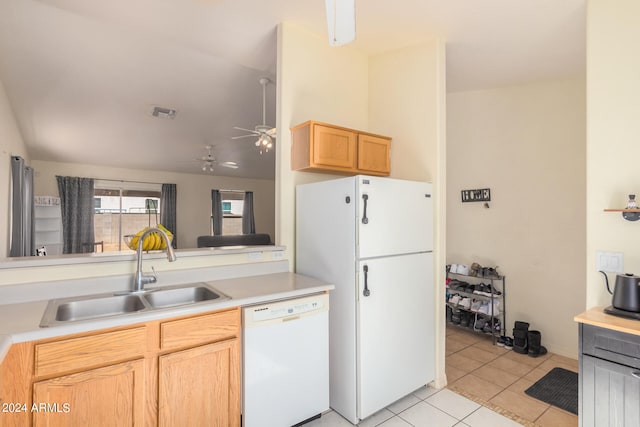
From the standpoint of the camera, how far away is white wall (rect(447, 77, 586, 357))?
9.64 feet

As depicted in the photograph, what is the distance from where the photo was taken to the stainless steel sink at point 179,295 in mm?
1805

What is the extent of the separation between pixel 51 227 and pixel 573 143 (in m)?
7.05

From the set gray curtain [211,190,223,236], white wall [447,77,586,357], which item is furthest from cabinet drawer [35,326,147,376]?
gray curtain [211,190,223,236]

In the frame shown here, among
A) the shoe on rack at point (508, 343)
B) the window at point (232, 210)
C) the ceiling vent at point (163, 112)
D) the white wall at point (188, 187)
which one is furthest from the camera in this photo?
the window at point (232, 210)

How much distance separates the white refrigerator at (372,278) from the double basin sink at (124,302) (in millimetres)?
773

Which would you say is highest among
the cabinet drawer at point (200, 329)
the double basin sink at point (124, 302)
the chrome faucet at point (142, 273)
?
the chrome faucet at point (142, 273)

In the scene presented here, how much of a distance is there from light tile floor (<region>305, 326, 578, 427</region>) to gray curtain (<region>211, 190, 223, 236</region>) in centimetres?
661

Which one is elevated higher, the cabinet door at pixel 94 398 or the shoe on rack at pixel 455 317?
the cabinet door at pixel 94 398

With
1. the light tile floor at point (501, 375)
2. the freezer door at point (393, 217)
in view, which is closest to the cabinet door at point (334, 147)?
the freezer door at point (393, 217)

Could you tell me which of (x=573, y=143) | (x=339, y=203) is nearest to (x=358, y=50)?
(x=339, y=203)

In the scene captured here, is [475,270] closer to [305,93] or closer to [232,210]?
[305,93]

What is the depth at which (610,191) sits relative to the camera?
180 cm

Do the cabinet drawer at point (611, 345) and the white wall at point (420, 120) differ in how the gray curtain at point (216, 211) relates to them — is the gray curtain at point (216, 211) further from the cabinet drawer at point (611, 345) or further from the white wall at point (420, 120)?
the cabinet drawer at point (611, 345)

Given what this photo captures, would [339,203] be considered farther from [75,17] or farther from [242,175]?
[242,175]
